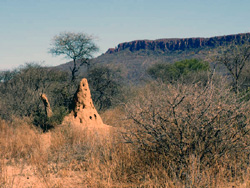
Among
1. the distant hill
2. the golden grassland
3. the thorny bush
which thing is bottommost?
the golden grassland

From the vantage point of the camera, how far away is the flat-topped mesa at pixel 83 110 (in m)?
8.78

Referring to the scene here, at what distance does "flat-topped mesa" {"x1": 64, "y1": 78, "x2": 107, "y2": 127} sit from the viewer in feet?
28.8

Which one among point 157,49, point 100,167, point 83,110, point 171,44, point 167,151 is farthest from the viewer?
point 157,49

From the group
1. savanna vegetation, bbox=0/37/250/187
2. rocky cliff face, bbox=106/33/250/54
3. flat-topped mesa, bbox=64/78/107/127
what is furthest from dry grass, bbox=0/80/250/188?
rocky cliff face, bbox=106/33/250/54

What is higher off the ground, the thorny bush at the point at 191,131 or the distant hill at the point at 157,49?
the distant hill at the point at 157,49

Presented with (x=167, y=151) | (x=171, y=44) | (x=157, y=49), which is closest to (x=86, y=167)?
(x=167, y=151)

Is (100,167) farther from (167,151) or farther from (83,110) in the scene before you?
(83,110)

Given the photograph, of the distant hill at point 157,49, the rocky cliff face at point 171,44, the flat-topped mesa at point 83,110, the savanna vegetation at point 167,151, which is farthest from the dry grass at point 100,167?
the rocky cliff face at point 171,44

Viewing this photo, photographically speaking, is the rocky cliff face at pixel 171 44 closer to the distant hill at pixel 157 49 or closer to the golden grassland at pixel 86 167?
the distant hill at pixel 157 49

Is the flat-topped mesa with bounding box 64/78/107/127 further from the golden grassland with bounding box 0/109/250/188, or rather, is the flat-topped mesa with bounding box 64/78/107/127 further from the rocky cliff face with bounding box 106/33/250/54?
the rocky cliff face with bounding box 106/33/250/54

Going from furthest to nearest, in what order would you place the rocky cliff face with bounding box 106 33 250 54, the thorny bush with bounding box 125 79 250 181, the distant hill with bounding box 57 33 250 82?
1. the rocky cliff face with bounding box 106 33 250 54
2. the distant hill with bounding box 57 33 250 82
3. the thorny bush with bounding box 125 79 250 181

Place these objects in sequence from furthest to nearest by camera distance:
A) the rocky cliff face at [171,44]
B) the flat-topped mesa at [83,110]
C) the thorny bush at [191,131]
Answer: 1. the rocky cliff face at [171,44]
2. the flat-topped mesa at [83,110]
3. the thorny bush at [191,131]

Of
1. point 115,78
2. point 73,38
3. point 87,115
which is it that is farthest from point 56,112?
point 73,38

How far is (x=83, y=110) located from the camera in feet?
29.6
